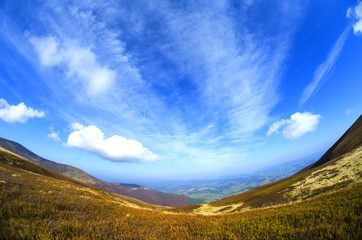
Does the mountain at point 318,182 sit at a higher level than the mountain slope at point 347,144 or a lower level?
lower

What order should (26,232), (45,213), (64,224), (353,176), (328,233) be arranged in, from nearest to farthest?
(328,233)
(26,232)
(64,224)
(45,213)
(353,176)

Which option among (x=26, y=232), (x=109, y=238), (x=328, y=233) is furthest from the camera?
(x=109, y=238)

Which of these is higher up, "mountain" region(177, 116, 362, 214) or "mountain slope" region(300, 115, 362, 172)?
"mountain slope" region(300, 115, 362, 172)

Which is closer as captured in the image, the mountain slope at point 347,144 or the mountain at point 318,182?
the mountain at point 318,182

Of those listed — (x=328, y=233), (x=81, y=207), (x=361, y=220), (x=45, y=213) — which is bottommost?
(x=81, y=207)

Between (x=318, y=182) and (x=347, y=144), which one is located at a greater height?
(x=347, y=144)

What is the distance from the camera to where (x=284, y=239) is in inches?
170

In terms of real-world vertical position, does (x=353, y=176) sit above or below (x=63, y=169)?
above

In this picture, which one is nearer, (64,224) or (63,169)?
(64,224)

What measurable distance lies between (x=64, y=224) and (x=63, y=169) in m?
243

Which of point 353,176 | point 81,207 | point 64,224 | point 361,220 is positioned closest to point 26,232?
point 64,224

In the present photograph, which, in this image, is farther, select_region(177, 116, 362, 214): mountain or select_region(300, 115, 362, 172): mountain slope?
select_region(300, 115, 362, 172): mountain slope

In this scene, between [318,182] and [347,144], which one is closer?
[318,182]

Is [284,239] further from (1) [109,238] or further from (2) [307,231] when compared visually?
(1) [109,238]
